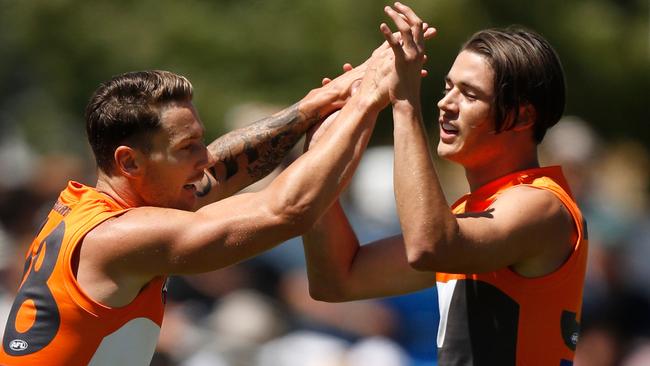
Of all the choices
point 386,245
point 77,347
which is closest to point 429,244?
point 386,245

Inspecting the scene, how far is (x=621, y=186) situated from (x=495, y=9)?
3.90 metres

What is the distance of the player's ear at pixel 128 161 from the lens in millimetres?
4676

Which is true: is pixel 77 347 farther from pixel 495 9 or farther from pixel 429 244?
pixel 495 9

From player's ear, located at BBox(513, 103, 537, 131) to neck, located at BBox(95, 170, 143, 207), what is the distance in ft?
4.67

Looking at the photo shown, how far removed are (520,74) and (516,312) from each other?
82cm

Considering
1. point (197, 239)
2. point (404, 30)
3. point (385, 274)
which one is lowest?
point (385, 274)

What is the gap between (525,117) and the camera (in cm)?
457

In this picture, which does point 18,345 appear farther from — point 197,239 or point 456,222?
point 456,222

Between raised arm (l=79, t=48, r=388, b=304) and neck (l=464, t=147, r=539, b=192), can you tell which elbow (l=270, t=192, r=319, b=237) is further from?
neck (l=464, t=147, r=539, b=192)

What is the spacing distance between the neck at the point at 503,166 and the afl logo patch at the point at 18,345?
5.60 ft

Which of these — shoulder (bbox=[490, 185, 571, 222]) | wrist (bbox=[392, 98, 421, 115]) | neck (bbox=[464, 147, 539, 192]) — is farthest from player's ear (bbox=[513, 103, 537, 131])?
wrist (bbox=[392, 98, 421, 115])

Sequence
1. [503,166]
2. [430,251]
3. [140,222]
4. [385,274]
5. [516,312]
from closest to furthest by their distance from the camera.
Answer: [430,251], [516,312], [140,222], [503,166], [385,274]

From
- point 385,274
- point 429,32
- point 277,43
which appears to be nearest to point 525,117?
point 429,32

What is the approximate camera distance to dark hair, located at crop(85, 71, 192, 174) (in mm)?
4664
